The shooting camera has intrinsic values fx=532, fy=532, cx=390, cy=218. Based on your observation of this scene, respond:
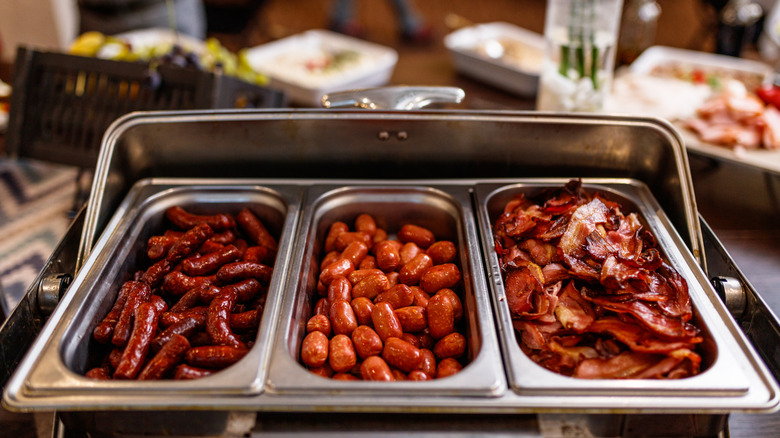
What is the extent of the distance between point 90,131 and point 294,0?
6.75 meters

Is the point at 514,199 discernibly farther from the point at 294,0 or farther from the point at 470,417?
the point at 294,0

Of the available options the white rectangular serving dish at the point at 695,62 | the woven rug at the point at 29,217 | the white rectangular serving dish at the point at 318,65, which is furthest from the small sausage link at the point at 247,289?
the white rectangular serving dish at the point at 695,62

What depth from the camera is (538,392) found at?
1.18m

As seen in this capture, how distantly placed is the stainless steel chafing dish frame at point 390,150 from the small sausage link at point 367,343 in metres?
0.66

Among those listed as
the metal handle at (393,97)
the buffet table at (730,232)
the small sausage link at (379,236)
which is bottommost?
the buffet table at (730,232)

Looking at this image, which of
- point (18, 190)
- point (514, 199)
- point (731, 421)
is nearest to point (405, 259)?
point (514, 199)

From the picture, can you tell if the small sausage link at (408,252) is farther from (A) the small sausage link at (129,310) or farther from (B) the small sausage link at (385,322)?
(A) the small sausage link at (129,310)

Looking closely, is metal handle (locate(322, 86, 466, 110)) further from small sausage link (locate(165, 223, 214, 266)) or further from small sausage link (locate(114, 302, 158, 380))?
small sausage link (locate(114, 302, 158, 380))

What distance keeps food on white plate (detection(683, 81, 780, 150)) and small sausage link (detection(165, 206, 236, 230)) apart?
7.99 ft

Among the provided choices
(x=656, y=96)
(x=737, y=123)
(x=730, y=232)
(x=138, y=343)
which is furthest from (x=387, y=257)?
(x=656, y=96)

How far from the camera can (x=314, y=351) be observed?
1384mm

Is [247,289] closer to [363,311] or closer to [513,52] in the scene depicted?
[363,311]

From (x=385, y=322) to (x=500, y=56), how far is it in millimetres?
2745

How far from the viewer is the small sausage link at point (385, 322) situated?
4.85 feet
